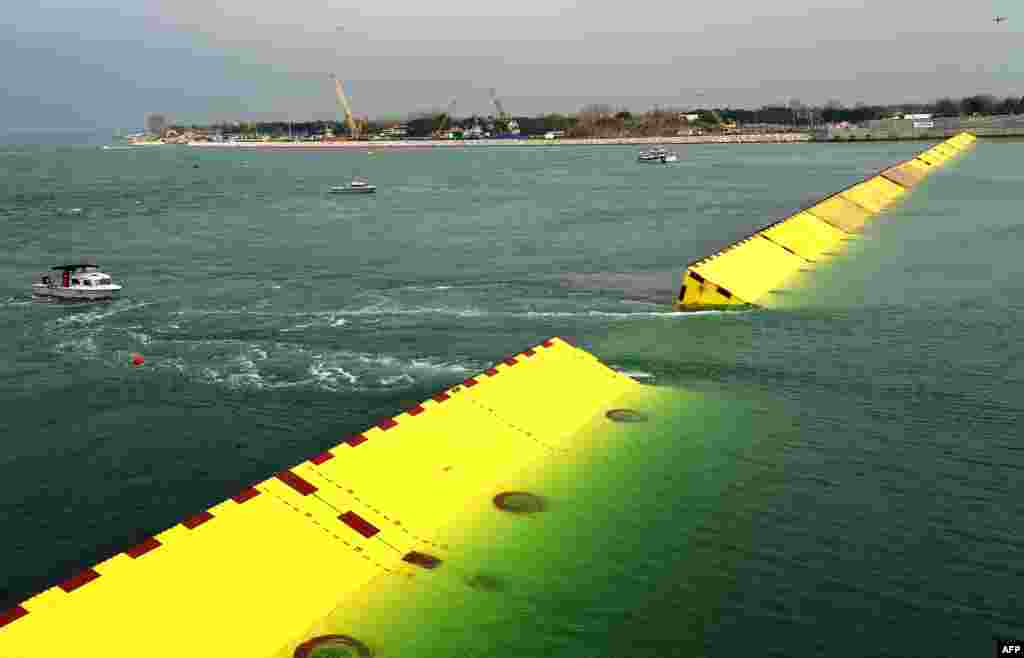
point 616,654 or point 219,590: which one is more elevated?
point 219,590

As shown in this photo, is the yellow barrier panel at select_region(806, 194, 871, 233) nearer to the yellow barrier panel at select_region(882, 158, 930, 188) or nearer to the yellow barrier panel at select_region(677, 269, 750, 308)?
the yellow barrier panel at select_region(882, 158, 930, 188)

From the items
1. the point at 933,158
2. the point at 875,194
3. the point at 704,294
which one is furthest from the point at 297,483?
the point at 933,158

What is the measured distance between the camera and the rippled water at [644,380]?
63.5 ft

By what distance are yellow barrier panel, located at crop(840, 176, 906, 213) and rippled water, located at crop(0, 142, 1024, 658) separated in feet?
33.1

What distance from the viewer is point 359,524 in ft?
66.4

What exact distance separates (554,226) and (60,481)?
222ft

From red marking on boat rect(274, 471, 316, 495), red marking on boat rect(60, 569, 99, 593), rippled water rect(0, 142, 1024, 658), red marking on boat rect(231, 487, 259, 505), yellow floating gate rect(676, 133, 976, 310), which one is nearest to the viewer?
red marking on boat rect(60, 569, 99, 593)

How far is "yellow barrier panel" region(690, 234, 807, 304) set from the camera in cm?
5094

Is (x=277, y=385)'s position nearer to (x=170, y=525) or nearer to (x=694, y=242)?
(x=170, y=525)

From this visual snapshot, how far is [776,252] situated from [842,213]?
28569 mm

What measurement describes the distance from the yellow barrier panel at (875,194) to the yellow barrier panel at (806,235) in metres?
19.7

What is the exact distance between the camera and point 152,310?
52281 millimetres

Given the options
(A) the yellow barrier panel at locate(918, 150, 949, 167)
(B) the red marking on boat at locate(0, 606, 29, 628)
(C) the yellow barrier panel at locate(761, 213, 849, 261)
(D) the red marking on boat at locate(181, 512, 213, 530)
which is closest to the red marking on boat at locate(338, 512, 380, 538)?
(D) the red marking on boat at locate(181, 512, 213, 530)

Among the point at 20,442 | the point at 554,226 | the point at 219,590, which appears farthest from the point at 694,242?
the point at 219,590
